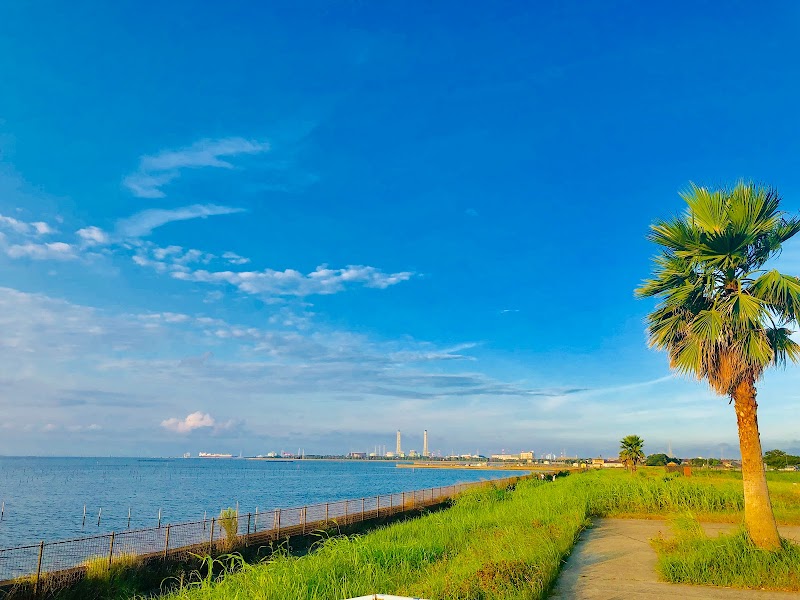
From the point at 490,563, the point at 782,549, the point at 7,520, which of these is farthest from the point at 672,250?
the point at 7,520

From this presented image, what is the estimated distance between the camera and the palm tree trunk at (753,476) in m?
11.1

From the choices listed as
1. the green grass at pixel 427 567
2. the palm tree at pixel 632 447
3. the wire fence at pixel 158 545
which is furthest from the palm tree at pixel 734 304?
the palm tree at pixel 632 447

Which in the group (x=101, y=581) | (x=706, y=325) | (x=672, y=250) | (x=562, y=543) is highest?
(x=672, y=250)

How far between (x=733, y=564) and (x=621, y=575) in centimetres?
202

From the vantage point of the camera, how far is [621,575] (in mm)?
11078

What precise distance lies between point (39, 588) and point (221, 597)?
7269 millimetres

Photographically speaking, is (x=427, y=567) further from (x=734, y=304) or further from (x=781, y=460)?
(x=781, y=460)


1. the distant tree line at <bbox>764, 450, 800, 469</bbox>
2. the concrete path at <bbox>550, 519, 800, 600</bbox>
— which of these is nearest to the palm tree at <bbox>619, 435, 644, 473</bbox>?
the distant tree line at <bbox>764, 450, 800, 469</bbox>

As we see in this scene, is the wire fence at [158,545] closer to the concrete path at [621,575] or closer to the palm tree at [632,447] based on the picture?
the concrete path at [621,575]

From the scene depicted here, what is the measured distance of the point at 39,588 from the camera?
11.9m

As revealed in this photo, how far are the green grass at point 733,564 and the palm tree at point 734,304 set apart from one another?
1.32 feet

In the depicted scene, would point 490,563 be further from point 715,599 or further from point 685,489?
point 685,489

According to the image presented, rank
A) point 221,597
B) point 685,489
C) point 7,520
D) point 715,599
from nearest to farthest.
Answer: point 221,597, point 715,599, point 685,489, point 7,520

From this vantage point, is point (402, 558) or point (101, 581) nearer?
point (402, 558)
